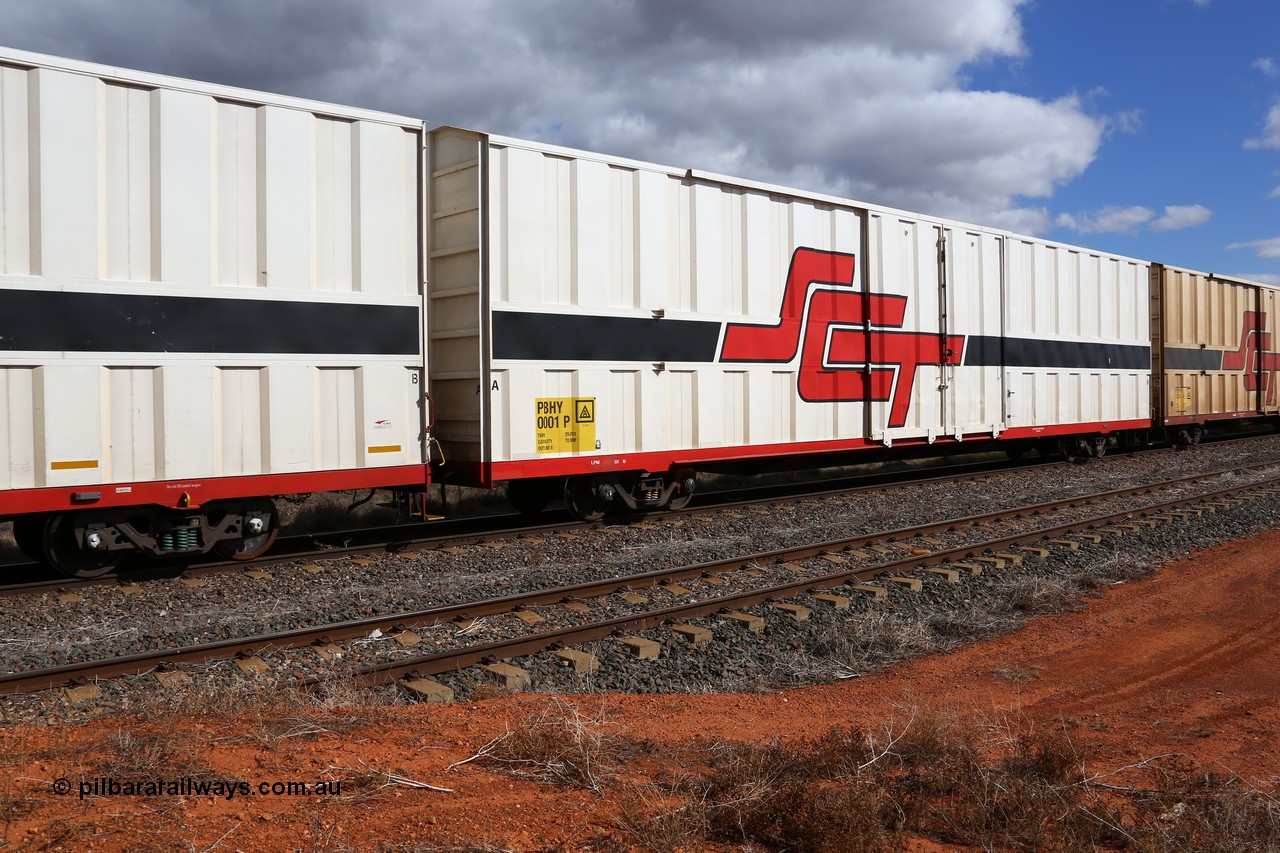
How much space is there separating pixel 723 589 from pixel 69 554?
575cm

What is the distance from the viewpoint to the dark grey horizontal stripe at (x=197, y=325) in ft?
23.7

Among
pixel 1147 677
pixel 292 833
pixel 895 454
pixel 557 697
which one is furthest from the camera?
pixel 895 454

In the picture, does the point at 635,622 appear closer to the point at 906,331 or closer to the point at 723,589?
the point at 723,589

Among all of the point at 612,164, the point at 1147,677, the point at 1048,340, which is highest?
the point at 612,164

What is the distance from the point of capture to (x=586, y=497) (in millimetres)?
11234

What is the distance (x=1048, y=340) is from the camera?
1761cm

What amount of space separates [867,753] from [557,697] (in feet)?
6.01

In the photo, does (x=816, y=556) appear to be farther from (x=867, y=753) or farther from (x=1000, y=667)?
(x=867, y=753)

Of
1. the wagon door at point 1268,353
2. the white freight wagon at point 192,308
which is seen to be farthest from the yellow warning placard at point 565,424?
the wagon door at point 1268,353

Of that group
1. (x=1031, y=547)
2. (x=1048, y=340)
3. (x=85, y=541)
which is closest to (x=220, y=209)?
(x=85, y=541)

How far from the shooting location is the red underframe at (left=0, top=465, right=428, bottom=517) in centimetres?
731

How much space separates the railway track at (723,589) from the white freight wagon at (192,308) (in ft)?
8.01

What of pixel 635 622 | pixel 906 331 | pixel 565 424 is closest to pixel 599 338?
pixel 565 424

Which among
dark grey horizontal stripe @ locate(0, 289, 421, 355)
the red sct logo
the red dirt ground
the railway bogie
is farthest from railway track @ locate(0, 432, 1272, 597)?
the red dirt ground
